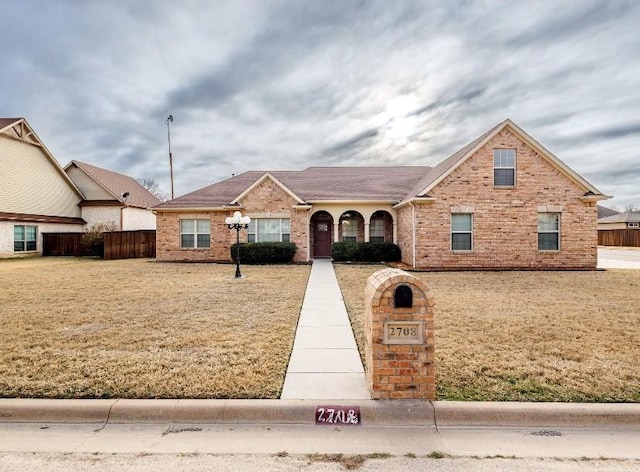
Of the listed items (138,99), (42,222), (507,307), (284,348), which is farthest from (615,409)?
(42,222)

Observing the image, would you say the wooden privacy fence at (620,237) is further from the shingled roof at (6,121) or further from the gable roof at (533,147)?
the shingled roof at (6,121)

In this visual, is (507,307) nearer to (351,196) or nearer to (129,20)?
(351,196)

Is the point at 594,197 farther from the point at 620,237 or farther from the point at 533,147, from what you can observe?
the point at 620,237

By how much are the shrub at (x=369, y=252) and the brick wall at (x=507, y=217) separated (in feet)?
10.7

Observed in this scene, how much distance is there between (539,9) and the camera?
1094 centimetres

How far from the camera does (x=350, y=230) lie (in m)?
21.5

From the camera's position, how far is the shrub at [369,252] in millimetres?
18938

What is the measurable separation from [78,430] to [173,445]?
1054mm

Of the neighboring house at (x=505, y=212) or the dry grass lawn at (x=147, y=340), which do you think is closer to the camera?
the dry grass lawn at (x=147, y=340)

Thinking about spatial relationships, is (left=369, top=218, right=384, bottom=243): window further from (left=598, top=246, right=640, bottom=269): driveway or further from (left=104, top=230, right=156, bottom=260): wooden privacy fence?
(left=104, top=230, right=156, bottom=260): wooden privacy fence

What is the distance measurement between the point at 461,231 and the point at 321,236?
893 cm

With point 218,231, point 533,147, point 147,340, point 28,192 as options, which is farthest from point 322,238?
point 28,192

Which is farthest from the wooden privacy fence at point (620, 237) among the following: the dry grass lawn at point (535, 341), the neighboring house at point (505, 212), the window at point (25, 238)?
the window at point (25, 238)

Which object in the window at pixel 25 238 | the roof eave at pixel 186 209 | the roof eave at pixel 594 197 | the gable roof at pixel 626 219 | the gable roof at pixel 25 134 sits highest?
the gable roof at pixel 25 134
